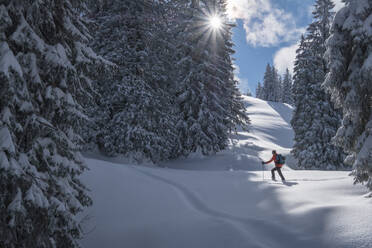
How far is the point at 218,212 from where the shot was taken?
848 centimetres

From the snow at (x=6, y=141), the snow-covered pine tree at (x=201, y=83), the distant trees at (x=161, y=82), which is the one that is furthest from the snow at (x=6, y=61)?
the snow-covered pine tree at (x=201, y=83)

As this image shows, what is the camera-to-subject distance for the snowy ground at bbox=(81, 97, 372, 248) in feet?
20.1

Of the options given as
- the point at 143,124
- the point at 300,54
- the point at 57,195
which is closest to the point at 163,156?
the point at 143,124

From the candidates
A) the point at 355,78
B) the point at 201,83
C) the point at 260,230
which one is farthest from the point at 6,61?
the point at 201,83

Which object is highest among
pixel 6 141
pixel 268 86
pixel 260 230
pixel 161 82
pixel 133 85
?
pixel 268 86

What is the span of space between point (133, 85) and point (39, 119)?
42.8ft

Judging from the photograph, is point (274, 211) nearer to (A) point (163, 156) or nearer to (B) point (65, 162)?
(B) point (65, 162)

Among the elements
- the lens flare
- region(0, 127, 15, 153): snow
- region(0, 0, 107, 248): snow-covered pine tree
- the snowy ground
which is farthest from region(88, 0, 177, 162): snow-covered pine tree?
region(0, 127, 15, 153): snow

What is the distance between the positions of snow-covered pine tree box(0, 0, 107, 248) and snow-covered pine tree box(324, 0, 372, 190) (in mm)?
7102

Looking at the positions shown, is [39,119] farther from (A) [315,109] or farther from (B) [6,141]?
(A) [315,109]

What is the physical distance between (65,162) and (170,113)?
15645mm

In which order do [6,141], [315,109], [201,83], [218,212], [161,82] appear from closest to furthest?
[6,141] < [218,212] < [161,82] < [201,83] < [315,109]

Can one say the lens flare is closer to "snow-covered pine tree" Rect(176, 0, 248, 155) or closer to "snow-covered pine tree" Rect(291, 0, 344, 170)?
"snow-covered pine tree" Rect(176, 0, 248, 155)

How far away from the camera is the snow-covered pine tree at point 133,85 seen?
17.6 meters
